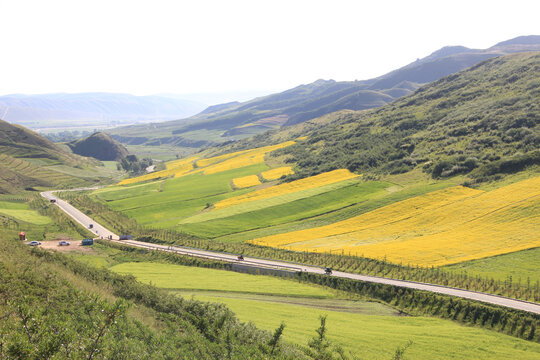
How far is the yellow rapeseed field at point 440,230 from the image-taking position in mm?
59219

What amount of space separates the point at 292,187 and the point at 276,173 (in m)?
28.9

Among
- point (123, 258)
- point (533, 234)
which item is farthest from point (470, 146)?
point (123, 258)

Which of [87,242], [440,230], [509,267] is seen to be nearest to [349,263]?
[509,267]

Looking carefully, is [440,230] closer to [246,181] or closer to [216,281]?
[216,281]

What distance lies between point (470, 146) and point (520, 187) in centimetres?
3696

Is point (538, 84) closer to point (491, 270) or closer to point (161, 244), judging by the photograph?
point (491, 270)

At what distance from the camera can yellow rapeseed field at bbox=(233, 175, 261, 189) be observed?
134 metres

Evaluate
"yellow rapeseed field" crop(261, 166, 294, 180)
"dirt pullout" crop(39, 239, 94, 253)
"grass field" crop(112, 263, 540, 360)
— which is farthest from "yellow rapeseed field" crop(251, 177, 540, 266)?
"yellow rapeseed field" crop(261, 166, 294, 180)

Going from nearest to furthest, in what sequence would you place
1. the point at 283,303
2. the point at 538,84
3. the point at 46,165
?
the point at 283,303 → the point at 538,84 → the point at 46,165

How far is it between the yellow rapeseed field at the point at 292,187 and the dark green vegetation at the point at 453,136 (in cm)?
721

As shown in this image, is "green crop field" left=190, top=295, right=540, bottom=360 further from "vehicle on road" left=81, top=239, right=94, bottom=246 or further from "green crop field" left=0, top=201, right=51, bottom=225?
"green crop field" left=0, top=201, right=51, bottom=225

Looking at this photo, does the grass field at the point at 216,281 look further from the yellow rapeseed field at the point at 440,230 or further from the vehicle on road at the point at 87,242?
the vehicle on road at the point at 87,242

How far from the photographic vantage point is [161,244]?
81.9 meters

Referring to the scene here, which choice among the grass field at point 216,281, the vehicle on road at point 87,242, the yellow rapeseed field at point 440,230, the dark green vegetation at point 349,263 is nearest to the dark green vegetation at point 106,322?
the grass field at point 216,281
